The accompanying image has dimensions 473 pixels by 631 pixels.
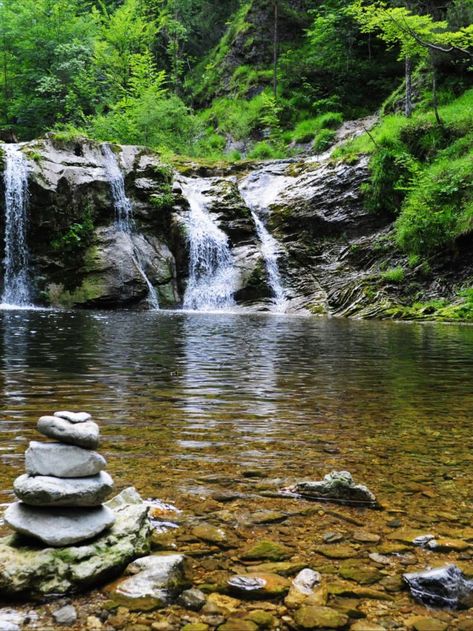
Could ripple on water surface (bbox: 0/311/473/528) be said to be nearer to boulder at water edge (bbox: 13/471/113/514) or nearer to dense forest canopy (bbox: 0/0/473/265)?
boulder at water edge (bbox: 13/471/113/514)

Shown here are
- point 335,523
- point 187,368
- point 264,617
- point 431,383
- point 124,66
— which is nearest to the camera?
point 264,617

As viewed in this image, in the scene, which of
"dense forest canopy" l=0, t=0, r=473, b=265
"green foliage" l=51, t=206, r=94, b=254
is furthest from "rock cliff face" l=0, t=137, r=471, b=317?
"dense forest canopy" l=0, t=0, r=473, b=265

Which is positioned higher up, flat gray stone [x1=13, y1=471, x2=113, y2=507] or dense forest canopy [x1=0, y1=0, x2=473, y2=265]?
dense forest canopy [x1=0, y1=0, x2=473, y2=265]

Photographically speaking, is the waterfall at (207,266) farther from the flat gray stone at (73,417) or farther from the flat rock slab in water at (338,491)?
the flat gray stone at (73,417)

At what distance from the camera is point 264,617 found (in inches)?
80.1

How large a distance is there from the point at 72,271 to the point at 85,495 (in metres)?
21.4

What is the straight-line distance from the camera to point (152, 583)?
7.23 ft

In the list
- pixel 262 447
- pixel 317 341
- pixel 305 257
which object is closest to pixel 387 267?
pixel 305 257

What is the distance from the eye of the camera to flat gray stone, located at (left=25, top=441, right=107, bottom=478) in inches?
98.4

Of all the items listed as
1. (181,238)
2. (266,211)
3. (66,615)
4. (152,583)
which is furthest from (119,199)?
(66,615)

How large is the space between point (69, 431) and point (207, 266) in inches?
861

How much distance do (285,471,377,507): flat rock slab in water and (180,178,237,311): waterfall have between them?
20.4 metres

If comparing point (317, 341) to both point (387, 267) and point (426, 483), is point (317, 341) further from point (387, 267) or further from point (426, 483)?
point (387, 267)

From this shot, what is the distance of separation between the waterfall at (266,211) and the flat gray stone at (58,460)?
20.6 metres
